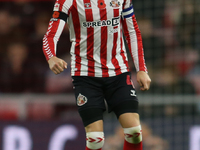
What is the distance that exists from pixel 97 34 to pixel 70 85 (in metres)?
2.80

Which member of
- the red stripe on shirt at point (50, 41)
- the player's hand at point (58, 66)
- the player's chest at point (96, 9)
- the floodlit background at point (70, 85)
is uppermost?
the player's chest at point (96, 9)

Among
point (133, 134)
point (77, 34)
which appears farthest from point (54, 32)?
point (133, 134)

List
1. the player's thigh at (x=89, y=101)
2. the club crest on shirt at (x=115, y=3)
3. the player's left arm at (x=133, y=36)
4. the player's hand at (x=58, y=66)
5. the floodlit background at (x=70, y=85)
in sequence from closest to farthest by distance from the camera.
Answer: the player's hand at (x=58, y=66) < the player's thigh at (x=89, y=101) < the club crest on shirt at (x=115, y=3) < the player's left arm at (x=133, y=36) < the floodlit background at (x=70, y=85)

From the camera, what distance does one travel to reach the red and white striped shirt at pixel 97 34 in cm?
373

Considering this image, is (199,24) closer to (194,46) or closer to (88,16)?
(194,46)

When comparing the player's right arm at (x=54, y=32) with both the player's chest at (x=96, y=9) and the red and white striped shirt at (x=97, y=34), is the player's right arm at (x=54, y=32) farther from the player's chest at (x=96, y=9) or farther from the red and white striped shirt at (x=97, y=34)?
the player's chest at (x=96, y=9)

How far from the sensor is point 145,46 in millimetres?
6758

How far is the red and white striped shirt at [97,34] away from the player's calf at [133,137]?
48 cm

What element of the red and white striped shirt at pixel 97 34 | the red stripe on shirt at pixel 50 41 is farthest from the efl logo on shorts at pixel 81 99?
the red stripe on shirt at pixel 50 41

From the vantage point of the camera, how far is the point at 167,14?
714 cm

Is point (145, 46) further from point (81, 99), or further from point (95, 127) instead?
point (95, 127)

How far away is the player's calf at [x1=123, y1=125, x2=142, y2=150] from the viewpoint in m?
3.72

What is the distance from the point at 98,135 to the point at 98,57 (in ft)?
2.09

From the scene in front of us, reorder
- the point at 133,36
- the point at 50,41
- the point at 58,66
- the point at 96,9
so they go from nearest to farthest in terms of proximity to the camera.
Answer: the point at 58,66 → the point at 50,41 → the point at 96,9 → the point at 133,36
